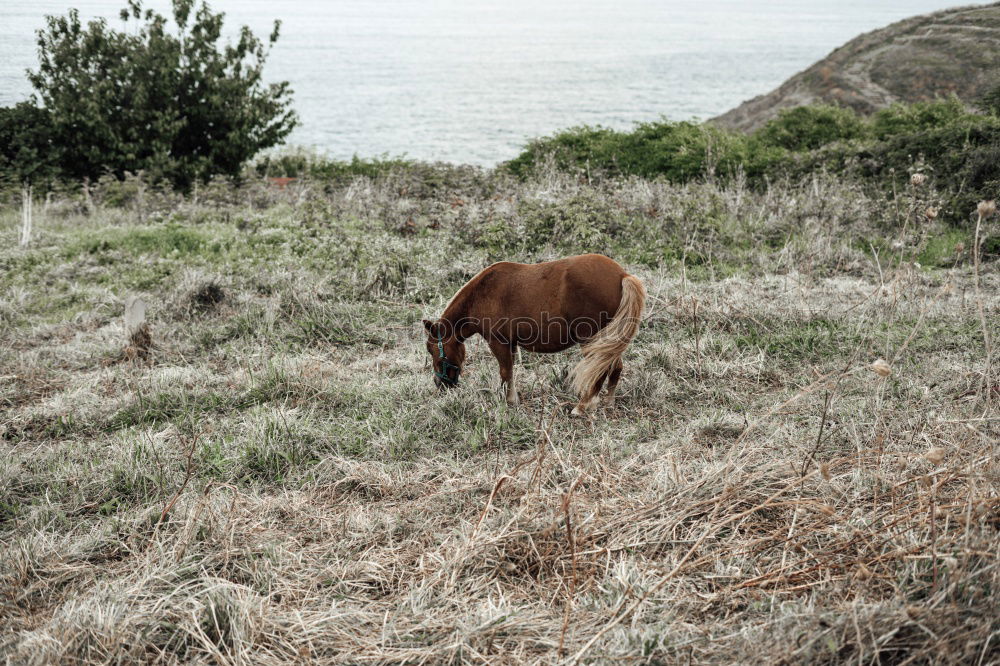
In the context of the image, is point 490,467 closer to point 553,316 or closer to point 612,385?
point 553,316

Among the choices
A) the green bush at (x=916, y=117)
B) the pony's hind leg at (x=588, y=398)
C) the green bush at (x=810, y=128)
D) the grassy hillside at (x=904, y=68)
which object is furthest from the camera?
the grassy hillside at (x=904, y=68)

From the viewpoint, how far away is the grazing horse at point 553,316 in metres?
4.66

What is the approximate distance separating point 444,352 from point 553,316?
0.96 m

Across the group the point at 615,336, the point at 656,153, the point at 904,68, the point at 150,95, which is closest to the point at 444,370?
the point at 615,336

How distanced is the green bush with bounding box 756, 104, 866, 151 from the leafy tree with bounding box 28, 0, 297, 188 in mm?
13394

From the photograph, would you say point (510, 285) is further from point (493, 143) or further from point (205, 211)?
point (493, 143)

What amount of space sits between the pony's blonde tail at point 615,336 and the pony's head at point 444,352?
41.8 inches

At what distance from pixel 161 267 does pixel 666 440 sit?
716 cm

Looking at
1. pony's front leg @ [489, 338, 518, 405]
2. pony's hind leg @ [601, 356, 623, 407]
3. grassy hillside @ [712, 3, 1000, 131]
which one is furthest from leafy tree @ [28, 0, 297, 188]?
grassy hillside @ [712, 3, 1000, 131]

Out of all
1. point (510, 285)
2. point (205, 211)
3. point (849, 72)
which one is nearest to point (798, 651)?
point (510, 285)

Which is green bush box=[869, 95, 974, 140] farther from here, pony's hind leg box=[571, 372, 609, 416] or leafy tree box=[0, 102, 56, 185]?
leafy tree box=[0, 102, 56, 185]

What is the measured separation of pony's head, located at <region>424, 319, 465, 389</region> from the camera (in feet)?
16.9

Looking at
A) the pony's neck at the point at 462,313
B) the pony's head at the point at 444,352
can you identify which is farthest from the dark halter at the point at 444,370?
the pony's neck at the point at 462,313

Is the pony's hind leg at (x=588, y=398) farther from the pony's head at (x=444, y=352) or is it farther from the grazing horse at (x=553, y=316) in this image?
the pony's head at (x=444, y=352)
